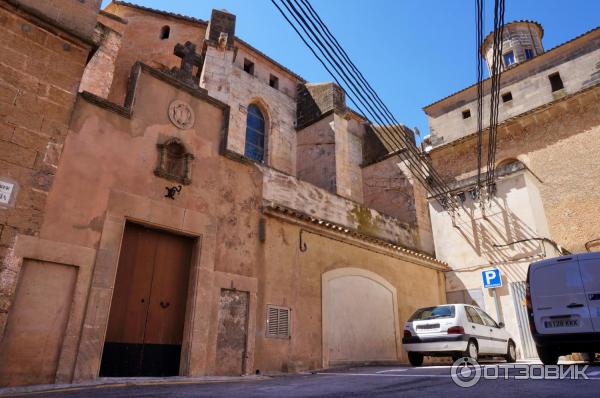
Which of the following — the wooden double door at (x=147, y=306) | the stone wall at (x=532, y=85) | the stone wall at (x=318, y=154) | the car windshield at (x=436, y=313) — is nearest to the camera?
the wooden double door at (x=147, y=306)

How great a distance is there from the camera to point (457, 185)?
1562 centimetres

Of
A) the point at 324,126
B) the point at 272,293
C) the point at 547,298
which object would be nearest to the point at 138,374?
the point at 272,293

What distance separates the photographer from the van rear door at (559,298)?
246 inches

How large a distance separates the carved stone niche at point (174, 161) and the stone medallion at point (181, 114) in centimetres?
45

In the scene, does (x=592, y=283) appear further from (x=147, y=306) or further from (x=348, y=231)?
(x=147, y=306)

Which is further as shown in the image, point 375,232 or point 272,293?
point 375,232

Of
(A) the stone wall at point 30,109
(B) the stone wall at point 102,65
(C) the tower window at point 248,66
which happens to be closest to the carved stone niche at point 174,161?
(A) the stone wall at point 30,109

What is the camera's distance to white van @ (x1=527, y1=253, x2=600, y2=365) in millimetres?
6121

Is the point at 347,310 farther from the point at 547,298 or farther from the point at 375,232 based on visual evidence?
the point at 547,298

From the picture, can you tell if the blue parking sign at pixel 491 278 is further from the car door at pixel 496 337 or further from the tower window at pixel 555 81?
the tower window at pixel 555 81

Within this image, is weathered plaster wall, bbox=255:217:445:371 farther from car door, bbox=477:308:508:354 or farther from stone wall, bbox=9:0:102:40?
stone wall, bbox=9:0:102:40

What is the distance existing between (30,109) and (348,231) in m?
7.86

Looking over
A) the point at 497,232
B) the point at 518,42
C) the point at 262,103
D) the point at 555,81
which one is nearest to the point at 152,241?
the point at 497,232

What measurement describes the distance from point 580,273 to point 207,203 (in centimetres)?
678
